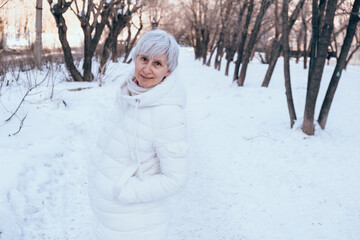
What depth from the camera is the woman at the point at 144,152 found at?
4.75 feet

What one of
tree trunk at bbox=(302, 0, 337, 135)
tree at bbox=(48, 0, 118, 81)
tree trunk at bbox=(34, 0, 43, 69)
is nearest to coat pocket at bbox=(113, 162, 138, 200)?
tree trunk at bbox=(302, 0, 337, 135)

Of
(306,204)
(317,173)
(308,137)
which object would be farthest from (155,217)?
(308,137)

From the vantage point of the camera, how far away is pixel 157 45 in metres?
1.51

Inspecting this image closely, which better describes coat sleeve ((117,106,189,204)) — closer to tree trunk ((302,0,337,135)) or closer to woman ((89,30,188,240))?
woman ((89,30,188,240))

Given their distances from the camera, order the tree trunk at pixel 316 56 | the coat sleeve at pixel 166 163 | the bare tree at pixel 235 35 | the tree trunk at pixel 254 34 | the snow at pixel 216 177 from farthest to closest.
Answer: the bare tree at pixel 235 35, the tree trunk at pixel 254 34, the tree trunk at pixel 316 56, the snow at pixel 216 177, the coat sleeve at pixel 166 163

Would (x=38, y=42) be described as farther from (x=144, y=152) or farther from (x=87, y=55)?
(x=144, y=152)

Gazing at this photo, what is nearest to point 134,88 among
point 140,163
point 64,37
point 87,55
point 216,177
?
point 140,163

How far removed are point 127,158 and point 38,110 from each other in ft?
15.6

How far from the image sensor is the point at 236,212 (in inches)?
150

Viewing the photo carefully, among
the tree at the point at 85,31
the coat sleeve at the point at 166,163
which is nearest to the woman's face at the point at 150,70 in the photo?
the coat sleeve at the point at 166,163

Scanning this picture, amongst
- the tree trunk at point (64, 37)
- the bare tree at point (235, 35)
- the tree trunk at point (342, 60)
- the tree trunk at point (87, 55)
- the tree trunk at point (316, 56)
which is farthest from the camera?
the bare tree at point (235, 35)

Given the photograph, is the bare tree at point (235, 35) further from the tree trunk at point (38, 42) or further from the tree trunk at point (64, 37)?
Answer: the tree trunk at point (38, 42)

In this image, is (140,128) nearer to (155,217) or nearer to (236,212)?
(155,217)

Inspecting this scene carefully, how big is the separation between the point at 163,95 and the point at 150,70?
0.51ft
